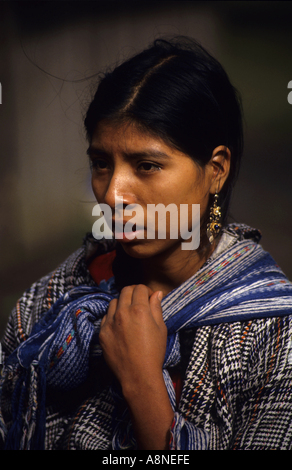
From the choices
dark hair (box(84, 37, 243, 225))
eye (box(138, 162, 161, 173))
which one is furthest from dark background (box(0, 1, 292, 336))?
eye (box(138, 162, 161, 173))

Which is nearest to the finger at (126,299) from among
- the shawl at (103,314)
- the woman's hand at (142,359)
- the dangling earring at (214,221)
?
the woman's hand at (142,359)

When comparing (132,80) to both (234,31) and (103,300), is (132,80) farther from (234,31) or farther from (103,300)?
(234,31)

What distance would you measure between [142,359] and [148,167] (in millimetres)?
413

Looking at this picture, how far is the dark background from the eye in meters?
0.37

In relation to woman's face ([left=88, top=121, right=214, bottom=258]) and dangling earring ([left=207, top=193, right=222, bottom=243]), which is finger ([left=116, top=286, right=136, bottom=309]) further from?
dangling earring ([left=207, top=193, right=222, bottom=243])

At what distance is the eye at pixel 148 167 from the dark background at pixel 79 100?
37 cm

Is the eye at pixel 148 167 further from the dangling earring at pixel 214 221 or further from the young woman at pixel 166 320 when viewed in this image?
the dangling earring at pixel 214 221

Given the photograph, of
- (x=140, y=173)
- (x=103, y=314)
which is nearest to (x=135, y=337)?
(x=103, y=314)

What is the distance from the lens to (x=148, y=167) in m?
0.79

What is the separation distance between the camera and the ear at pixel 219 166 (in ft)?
2.90

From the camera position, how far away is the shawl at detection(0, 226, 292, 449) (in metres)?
0.82

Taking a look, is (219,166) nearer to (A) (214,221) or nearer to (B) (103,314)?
(A) (214,221)

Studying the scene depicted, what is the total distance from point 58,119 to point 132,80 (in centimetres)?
80
